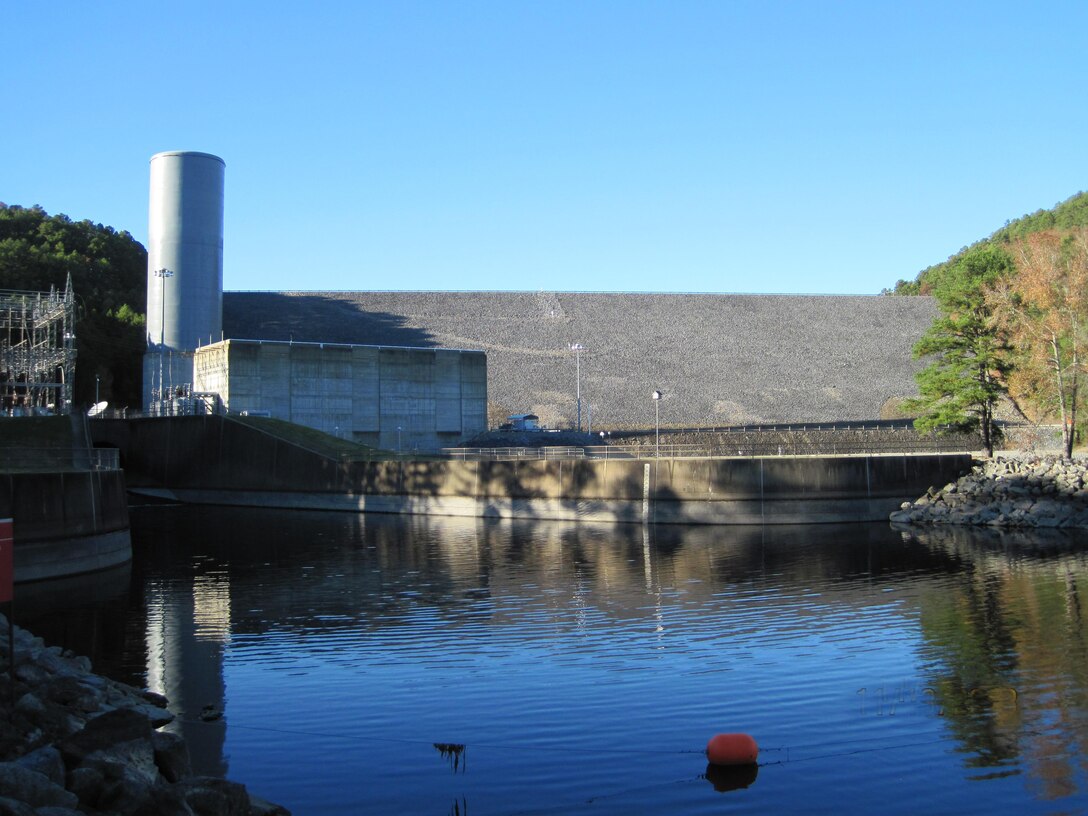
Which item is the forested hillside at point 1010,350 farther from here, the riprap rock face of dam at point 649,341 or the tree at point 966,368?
the riprap rock face of dam at point 649,341

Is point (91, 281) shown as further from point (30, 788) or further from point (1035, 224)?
point (1035, 224)

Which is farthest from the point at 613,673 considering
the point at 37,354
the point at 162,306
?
the point at 162,306

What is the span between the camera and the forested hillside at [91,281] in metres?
76.6

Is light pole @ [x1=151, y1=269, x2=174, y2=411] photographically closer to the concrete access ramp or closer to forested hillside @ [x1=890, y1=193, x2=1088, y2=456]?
the concrete access ramp

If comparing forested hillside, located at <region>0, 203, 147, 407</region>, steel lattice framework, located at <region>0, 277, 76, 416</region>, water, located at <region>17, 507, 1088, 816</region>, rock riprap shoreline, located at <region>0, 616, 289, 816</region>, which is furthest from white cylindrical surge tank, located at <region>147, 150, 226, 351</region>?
rock riprap shoreline, located at <region>0, 616, 289, 816</region>

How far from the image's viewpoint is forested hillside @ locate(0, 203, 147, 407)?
76.6m

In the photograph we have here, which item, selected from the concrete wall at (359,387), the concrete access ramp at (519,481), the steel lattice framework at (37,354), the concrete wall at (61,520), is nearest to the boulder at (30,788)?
the concrete wall at (61,520)

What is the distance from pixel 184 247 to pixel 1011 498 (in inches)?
2082

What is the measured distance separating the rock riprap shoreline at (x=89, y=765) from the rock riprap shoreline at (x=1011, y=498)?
31.4 meters

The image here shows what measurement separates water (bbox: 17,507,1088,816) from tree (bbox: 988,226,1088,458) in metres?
15.9

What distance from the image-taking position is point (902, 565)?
26.5 meters

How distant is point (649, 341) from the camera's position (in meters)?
102

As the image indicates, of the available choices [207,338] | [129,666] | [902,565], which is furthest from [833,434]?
[129,666]

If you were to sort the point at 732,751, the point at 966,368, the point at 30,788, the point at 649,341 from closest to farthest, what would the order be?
1. the point at 30,788
2. the point at 732,751
3. the point at 966,368
4. the point at 649,341
